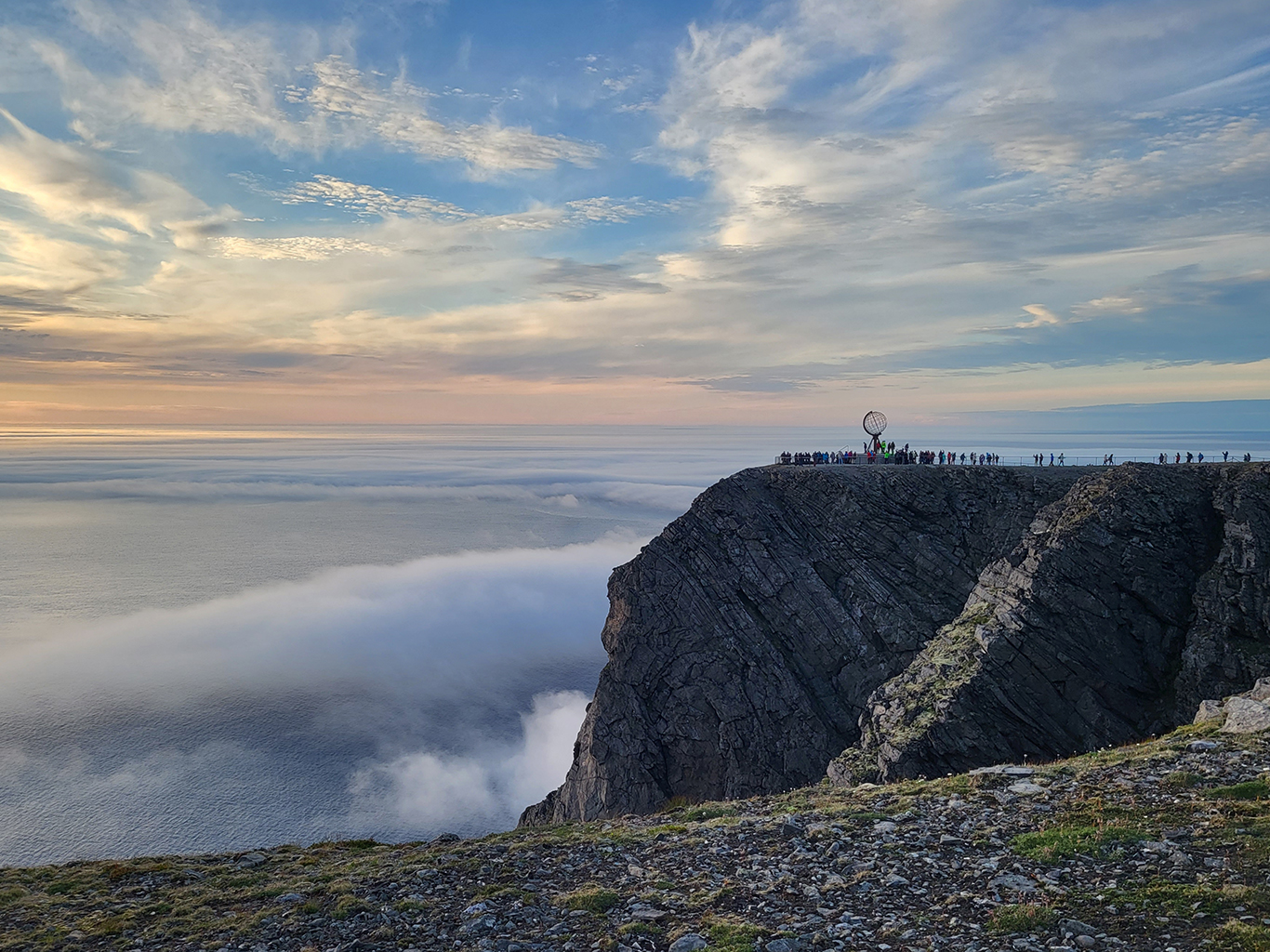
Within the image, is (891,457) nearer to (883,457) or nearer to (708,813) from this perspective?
(883,457)

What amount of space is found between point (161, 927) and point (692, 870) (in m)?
13.4

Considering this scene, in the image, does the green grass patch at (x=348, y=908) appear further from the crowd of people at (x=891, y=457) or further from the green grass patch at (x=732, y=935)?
the crowd of people at (x=891, y=457)

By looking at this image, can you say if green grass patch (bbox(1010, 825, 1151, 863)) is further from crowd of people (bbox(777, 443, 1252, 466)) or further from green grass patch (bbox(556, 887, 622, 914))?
crowd of people (bbox(777, 443, 1252, 466))

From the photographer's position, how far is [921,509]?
51375mm

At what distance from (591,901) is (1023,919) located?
334 inches

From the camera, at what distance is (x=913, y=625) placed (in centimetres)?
4644

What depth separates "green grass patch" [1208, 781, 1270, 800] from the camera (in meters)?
14.8

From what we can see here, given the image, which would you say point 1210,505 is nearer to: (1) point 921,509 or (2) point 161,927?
(1) point 921,509

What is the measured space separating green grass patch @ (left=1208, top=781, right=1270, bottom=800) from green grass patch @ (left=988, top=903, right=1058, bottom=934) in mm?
6975

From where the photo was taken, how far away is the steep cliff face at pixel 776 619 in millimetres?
46656

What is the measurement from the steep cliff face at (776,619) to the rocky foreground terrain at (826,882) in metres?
25.9

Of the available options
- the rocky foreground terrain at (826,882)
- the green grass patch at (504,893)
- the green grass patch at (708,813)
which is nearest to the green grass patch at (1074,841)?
the rocky foreground terrain at (826,882)

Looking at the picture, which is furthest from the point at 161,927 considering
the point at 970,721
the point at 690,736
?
the point at 690,736

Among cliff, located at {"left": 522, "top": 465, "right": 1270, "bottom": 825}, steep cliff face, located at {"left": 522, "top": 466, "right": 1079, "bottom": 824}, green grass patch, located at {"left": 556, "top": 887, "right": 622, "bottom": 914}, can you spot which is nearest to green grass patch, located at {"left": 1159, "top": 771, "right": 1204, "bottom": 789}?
green grass patch, located at {"left": 556, "top": 887, "right": 622, "bottom": 914}
